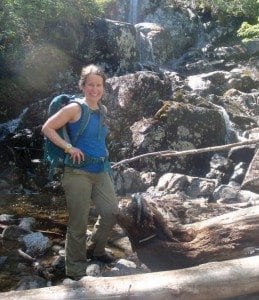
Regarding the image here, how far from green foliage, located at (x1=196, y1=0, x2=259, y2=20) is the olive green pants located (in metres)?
25.4

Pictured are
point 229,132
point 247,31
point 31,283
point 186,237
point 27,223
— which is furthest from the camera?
point 247,31

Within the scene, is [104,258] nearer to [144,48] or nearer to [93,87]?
[93,87]

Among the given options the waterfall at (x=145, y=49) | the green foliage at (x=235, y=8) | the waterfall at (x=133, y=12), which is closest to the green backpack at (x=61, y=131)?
the waterfall at (x=145, y=49)

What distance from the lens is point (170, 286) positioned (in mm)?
3402

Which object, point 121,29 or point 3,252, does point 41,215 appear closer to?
point 3,252

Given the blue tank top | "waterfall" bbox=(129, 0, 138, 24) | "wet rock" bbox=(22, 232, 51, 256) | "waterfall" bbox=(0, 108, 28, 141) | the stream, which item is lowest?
the stream

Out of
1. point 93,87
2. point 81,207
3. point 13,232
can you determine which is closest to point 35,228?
point 13,232

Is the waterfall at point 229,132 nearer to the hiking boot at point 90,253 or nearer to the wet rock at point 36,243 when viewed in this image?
the wet rock at point 36,243

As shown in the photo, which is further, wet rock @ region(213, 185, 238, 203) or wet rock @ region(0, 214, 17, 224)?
wet rock @ region(213, 185, 238, 203)

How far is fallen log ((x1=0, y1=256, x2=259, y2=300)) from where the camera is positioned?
3332 millimetres

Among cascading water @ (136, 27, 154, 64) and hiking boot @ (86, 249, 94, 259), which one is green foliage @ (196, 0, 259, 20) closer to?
cascading water @ (136, 27, 154, 64)

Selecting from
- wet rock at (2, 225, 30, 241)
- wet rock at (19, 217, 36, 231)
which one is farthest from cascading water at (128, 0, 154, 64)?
wet rock at (2, 225, 30, 241)

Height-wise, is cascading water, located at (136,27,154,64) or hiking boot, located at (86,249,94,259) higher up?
cascading water, located at (136,27,154,64)

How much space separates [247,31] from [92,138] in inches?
907
